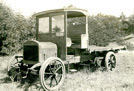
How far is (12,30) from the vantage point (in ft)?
39.2

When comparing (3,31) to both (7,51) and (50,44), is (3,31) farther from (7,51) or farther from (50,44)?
(50,44)

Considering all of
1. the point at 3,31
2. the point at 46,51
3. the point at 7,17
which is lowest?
the point at 46,51

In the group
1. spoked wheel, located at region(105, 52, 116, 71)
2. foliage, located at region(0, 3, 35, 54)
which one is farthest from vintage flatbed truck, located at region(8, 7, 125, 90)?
foliage, located at region(0, 3, 35, 54)

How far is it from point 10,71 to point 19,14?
7.95m

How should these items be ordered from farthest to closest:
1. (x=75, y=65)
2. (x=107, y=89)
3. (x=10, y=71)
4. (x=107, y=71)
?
(x=75, y=65) < (x=107, y=71) < (x=10, y=71) < (x=107, y=89)

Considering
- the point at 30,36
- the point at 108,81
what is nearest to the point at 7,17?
the point at 30,36

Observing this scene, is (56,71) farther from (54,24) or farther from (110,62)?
(110,62)

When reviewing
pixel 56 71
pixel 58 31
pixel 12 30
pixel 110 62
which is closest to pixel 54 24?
pixel 58 31

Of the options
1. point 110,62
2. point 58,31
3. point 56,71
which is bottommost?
point 110,62

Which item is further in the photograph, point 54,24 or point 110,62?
point 110,62

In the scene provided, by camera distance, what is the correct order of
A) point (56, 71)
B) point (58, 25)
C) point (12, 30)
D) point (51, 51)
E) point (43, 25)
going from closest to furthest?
1. point (56, 71)
2. point (51, 51)
3. point (58, 25)
4. point (43, 25)
5. point (12, 30)

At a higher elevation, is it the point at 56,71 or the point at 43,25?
the point at 43,25

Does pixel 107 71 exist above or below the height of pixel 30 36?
below

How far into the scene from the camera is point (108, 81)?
18.4 ft
